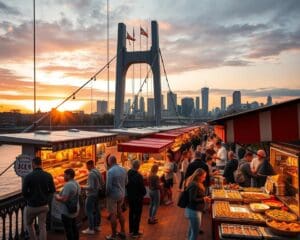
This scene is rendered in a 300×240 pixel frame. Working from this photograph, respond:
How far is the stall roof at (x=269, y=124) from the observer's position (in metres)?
4.95

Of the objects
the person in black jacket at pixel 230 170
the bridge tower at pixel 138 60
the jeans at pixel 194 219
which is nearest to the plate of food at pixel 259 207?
the jeans at pixel 194 219

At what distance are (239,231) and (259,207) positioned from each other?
1274mm

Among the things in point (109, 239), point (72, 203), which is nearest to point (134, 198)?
point (109, 239)

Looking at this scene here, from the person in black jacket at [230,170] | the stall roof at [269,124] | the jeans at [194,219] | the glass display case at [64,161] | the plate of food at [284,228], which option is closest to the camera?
the stall roof at [269,124]

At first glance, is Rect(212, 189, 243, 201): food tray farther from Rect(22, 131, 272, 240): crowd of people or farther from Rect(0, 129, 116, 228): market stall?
Rect(0, 129, 116, 228): market stall

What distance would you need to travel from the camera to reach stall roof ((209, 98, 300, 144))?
4.95 metres

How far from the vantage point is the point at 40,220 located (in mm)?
6117

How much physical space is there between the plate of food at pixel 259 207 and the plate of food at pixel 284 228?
26.4 inches

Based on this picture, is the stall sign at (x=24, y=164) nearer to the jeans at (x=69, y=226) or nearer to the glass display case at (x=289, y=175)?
the jeans at (x=69, y=226)

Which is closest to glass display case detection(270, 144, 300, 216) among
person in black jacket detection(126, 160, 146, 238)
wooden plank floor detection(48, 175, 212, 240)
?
wooden plank floor detection(48, 175, 212, 240)

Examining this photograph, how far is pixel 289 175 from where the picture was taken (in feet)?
22.8

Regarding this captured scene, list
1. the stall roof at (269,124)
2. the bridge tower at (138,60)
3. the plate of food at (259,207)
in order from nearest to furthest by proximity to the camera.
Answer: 1. the stall roof at (269,124)
2. the plate of food at (259,207)
3. the bridge tower at (138,60)

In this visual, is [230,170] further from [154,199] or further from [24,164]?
[24,164]

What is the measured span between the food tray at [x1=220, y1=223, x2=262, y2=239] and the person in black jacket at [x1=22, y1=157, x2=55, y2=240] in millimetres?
3055
